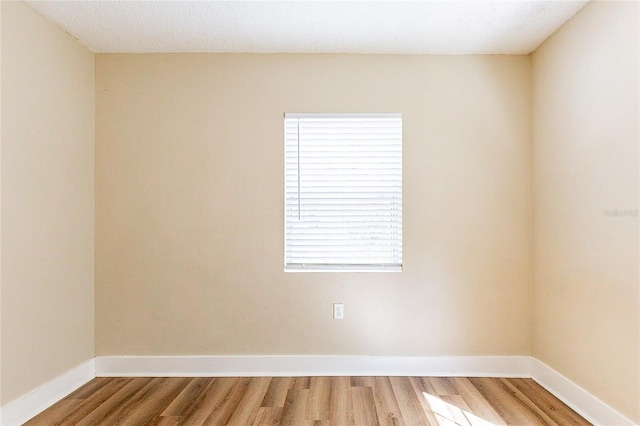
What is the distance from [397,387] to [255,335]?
3.77 feet

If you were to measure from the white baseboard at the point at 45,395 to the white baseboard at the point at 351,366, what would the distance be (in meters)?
0.46

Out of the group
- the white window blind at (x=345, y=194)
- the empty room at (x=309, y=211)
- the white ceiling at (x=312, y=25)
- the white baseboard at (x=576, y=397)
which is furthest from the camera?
the white window blind at (x=345, y=194)

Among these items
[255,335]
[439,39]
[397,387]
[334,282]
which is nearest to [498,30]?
[439,39]

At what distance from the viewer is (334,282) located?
3.08 metres

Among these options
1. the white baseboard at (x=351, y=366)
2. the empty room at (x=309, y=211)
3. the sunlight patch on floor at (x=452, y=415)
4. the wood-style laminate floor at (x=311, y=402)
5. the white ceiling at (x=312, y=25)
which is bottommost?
the wood-style laminate floor at (x=311, y=402)

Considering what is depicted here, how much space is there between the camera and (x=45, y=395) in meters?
2.56

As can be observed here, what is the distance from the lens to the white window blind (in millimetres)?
3113

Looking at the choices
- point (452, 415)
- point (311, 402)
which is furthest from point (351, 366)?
point (452, 415)

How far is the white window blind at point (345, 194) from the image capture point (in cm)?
311

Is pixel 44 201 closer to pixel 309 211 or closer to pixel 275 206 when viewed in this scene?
pixel 275 206

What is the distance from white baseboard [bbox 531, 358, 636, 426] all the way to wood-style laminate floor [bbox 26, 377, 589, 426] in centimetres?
5

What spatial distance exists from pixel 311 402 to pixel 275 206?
4.75ft

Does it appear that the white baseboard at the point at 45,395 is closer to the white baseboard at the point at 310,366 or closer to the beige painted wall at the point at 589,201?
the white baseboard at the point at 310,366

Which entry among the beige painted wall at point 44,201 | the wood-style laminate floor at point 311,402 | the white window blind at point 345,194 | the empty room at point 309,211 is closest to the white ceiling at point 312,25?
the empty room at point 309,211
